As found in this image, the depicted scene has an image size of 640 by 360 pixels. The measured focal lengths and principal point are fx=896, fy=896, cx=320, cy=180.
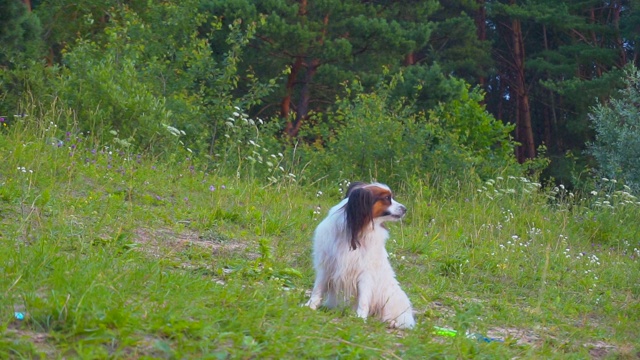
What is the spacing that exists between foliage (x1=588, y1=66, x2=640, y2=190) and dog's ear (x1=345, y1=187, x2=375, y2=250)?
60.3ft

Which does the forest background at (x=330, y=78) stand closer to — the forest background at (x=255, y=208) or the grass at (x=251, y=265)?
the forest background at (x=255, y=208)

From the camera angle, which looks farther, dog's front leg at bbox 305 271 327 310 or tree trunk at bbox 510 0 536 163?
tree trunk at bbox 510 0 536 163

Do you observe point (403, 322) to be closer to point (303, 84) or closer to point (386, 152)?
point (386, 152)

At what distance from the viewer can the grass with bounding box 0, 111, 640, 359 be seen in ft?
14.4

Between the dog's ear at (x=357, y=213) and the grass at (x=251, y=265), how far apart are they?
61 centimetres

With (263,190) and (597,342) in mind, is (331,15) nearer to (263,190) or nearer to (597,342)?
(263,190)

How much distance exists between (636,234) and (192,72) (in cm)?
917

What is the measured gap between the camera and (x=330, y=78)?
28469 millimetres

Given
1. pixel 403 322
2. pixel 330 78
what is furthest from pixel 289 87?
pixel 403 322

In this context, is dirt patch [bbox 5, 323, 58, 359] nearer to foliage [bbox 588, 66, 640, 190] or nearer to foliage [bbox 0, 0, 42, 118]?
foliage [bbox 0, 0, 42, 118]

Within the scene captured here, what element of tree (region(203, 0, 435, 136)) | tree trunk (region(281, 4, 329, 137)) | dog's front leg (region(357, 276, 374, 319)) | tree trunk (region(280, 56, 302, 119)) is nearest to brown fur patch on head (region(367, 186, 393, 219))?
dog's front leg (region(357, 276, 374, 319))

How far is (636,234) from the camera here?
541 inches

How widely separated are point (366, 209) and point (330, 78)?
22067mm

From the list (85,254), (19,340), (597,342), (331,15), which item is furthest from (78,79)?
(331,15)
